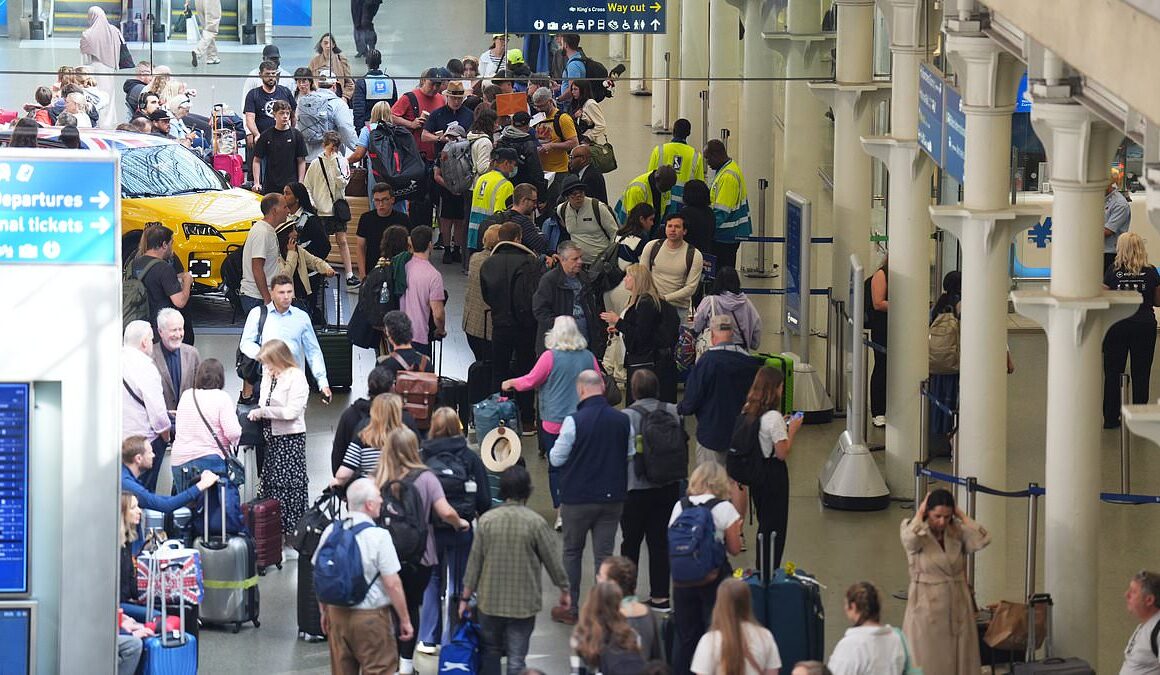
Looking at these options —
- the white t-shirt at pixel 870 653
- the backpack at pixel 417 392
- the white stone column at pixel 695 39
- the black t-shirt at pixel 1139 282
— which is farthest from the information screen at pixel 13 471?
the white stone column at pixel 695 39

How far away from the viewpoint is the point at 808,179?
21.7 meters

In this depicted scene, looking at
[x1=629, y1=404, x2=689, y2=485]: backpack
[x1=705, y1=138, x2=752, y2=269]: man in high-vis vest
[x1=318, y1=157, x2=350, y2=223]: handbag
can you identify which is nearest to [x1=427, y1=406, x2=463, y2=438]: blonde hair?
[x1=629, y1=404, x2=689, y2=485]: backpack

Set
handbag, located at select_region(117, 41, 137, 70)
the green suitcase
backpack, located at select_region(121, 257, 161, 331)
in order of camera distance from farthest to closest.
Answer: handbag, located at select_region(117, 41, 137, 70), backpack, located at select_region(121, 257, 161, 331), the green suitcase

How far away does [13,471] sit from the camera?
10805mm

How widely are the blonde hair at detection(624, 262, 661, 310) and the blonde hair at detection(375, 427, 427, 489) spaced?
4.25m

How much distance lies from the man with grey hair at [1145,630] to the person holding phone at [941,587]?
2.98ft

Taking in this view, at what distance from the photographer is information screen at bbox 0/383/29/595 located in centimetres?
1077

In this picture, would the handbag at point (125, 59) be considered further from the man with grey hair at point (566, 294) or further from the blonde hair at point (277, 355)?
the blonde hair at point (277, 355)

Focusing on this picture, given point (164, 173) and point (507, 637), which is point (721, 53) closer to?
point (164, 173)

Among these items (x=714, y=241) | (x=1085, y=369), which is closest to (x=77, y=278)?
(x=1085, y=369)

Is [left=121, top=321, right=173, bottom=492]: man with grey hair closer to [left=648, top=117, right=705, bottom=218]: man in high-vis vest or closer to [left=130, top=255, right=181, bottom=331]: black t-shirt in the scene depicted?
[left=130, top=255, right=181, bottom=331]: black t-shirt

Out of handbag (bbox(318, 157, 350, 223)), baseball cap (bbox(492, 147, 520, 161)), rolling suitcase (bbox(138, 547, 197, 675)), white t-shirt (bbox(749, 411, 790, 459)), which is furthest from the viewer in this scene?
handbag (bbox(318, 157, 350, 223))

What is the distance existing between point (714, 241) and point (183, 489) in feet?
25.3

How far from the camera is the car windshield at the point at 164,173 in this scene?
70.6 ft
